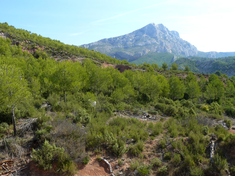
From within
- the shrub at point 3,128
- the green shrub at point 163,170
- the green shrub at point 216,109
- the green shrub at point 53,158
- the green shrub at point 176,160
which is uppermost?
the shrub at point 3,128

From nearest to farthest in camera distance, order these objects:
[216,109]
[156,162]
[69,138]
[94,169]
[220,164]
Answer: [220,164] < [94,169] < [156,162] < [69,138] < [216,109]

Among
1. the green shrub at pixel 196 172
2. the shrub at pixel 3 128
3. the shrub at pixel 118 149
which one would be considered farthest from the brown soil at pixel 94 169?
the shrub at pixel 3 128

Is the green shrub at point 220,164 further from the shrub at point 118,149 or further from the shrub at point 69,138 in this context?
the shrub at point 69,138

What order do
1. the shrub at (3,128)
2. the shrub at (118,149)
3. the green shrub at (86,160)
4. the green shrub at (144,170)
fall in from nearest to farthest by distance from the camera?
the green shrub at (144,170), the green shrub at (86,160), the shrub at (118,149), the shrub at (3,128)

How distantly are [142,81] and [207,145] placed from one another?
22686 mm

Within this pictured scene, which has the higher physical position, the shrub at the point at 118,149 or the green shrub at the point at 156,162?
the shrub at the point at 118,149

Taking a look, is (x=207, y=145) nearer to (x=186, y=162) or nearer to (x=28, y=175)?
(x=186, y=162)

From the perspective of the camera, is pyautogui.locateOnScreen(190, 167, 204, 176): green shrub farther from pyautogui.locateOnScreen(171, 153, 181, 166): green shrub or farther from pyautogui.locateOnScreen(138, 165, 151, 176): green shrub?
pyautogui.locateOnScreen(138, 165, 151, 176): green shrub

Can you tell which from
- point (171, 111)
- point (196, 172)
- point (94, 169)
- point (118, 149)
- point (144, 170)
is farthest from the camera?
point (171, 111)

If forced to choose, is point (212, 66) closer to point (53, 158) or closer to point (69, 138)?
point (69, 138)

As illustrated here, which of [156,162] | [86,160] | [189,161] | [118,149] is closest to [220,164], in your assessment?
[189,161]

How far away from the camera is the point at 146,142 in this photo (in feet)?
32.7

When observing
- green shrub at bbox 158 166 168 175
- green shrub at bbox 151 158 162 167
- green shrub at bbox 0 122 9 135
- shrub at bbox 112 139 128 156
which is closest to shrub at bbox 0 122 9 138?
green shrub at bbox 0 122 9 135

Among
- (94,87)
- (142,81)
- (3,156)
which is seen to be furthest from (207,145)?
(142,81)
